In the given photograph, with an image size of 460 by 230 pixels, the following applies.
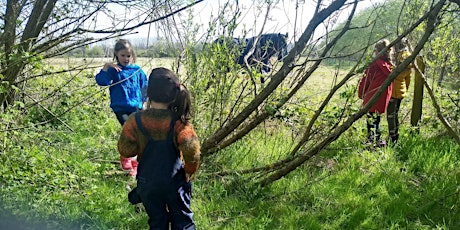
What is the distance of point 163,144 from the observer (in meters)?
2.54

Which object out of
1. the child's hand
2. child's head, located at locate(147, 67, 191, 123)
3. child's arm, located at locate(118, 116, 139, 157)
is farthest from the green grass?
child's head, located at locate(147, 67, 191, 123)

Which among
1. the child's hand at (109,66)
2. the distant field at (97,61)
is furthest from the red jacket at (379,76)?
the child's hand at (109,66)

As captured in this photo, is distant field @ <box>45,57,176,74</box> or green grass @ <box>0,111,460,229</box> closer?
green grass @ <box>0,111,460,229</box>

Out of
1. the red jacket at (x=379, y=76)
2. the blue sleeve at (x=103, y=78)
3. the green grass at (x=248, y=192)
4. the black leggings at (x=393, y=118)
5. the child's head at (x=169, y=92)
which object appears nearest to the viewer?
the child's head at (x=169, y=92)

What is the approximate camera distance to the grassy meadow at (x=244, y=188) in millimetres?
3242

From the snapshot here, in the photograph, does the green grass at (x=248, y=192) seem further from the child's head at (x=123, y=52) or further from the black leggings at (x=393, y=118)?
the child's head at (x=123, y=52)

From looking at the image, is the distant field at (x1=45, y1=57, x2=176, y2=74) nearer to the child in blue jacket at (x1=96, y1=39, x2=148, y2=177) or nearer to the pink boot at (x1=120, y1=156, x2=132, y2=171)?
the child in blue jacket at (x1=96, y1=39, x2=148, y2=177)

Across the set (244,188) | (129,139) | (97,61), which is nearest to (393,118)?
(244,188)

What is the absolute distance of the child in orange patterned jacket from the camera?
2.50 m

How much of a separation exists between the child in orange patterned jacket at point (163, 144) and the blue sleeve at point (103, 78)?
60.1 inches

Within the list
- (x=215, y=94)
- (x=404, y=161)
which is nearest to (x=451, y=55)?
(x=404, y=161)

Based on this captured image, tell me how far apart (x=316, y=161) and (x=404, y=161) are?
41.4 inches

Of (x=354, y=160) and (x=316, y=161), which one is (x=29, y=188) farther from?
(x=354, y=160)

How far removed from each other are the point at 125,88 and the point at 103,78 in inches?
9.7
